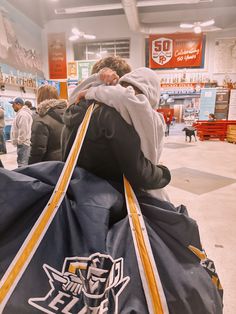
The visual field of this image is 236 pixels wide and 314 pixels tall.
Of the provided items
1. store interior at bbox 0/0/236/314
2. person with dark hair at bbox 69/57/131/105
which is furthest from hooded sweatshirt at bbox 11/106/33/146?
store interior at bbox 0/0/236/314

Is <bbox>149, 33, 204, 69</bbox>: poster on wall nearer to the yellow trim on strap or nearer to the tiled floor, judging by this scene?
the tiled floor

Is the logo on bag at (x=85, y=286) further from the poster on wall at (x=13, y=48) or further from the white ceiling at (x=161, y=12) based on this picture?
the white ceiling at (x=161, y=12)

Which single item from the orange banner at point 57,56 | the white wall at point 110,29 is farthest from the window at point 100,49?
the orange banner at point 57,56

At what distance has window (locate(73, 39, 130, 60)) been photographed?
40.6ft

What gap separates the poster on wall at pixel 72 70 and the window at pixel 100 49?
0.47 m

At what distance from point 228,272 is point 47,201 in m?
1.57

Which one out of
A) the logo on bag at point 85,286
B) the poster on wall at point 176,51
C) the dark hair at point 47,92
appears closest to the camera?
the logo on bag at point 85,286

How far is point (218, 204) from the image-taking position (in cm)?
291

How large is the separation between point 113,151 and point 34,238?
15.1 inches

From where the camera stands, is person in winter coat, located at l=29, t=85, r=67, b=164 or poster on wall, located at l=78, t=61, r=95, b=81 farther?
poster on wall, located at l=78, t=61, r=95, b=81

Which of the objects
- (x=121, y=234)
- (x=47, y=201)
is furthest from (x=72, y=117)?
(x=121, y=234)

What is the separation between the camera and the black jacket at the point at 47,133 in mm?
1881

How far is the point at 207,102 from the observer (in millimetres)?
10266

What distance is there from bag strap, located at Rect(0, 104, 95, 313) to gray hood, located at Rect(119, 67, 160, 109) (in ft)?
1.31
